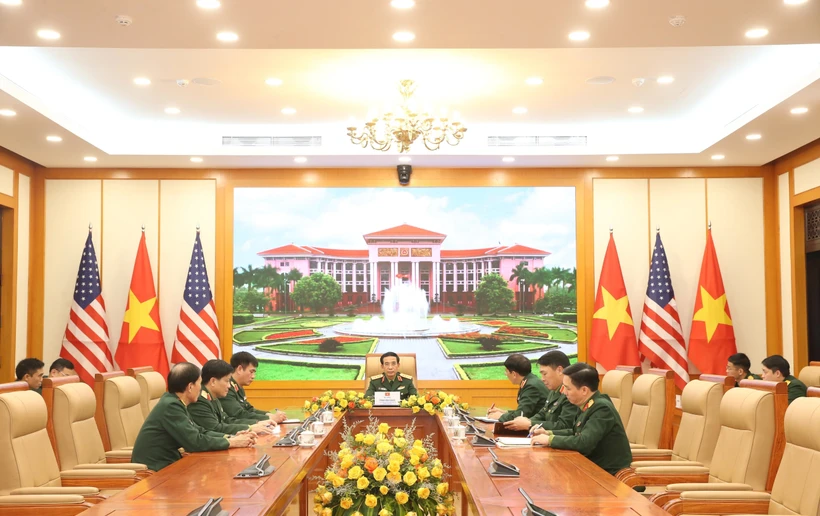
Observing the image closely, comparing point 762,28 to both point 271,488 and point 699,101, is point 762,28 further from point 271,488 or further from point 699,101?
point 271,488

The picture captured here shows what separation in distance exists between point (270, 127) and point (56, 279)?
3208 millimetres

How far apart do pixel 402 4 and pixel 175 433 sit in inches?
111

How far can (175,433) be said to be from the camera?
4.13 meters

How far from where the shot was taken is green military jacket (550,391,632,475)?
4.04 meters

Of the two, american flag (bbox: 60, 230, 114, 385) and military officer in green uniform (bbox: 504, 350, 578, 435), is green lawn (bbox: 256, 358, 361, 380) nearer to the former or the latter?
american flag (bbox: 60, 230, 114, 385)

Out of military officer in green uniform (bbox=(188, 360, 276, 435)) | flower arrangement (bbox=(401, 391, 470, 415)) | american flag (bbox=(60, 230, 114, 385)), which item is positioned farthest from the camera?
american flag (bbox=(60, 230, 114, 385))

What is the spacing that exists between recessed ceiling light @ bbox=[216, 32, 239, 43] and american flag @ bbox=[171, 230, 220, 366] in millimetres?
4394

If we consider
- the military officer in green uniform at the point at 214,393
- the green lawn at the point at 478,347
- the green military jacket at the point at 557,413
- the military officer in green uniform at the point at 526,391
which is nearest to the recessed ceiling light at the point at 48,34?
the military officer in green uniform at the point at 214,393

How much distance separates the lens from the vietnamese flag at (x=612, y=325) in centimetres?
902

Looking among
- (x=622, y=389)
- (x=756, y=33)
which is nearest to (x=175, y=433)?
Result: (x=622, y=389)

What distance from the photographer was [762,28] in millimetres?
4941

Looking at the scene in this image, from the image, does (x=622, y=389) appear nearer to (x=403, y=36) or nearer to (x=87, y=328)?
(x=403, y=36)

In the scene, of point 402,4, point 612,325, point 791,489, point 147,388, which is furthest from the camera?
point 612,325

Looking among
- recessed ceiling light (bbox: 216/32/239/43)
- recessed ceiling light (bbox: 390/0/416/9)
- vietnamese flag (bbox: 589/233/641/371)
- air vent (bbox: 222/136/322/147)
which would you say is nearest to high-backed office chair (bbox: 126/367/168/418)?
recessed ceiling light (bbox: 216/32/239/43)
